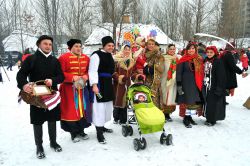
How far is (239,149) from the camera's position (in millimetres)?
4051

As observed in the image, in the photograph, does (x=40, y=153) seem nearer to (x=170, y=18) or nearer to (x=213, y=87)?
(x=213, y=87)

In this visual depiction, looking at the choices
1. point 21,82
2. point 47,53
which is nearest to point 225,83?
point 47,53

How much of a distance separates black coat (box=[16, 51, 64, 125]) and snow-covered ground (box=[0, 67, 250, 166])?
0.67m

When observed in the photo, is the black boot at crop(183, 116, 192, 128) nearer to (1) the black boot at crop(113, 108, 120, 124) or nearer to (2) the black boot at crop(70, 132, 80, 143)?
(1) the black boot at crop(113, 108, 120, 124)

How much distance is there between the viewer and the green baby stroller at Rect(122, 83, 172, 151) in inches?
149

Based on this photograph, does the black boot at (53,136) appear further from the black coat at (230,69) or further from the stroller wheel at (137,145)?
the black coat at (230,69)

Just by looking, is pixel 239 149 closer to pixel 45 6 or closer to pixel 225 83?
pixel 225 83

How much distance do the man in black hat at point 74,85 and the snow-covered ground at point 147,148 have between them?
0.58 meters

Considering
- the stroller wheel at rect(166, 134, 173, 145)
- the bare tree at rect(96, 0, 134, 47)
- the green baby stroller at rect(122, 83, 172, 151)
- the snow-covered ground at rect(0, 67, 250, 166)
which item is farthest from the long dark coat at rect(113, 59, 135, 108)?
the bare tree at rect(96, 0, 134, 47)

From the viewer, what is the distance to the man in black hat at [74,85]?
4012mm

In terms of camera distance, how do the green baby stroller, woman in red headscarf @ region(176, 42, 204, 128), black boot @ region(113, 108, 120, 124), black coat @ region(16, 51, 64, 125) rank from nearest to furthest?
1. black coat @ region(16, 51, 64, 125)
2. the green baby stroller
3. woman in red headscarf @ region(176, 42, 204, 128)
4. black boot @ region(113, 108, 120, 124)

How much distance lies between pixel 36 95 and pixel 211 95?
11.9 feet

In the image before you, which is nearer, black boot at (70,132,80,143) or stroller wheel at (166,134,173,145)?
stroller wheel at (166,134,173,145)

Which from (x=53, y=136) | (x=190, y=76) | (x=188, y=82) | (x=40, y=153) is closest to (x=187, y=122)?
(x=188, y=82)
